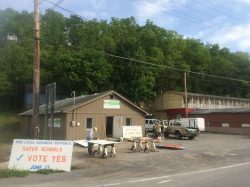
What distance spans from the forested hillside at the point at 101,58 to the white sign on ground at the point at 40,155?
41.4 m

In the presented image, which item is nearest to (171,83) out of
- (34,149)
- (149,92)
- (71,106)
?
(149,92)

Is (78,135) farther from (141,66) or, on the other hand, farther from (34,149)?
(141,66)

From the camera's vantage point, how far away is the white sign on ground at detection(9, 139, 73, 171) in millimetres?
17438

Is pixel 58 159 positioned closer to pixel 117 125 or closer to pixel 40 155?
pixel 40 155

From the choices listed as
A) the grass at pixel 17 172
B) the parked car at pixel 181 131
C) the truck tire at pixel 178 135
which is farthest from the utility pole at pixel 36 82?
the truck tire at pixel 178 135

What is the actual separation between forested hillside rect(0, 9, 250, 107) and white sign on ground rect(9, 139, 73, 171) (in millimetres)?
41437

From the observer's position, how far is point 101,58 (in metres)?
70.8

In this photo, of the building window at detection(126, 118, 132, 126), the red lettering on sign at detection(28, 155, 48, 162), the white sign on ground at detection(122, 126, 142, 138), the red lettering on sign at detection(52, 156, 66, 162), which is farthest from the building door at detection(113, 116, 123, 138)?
the red lettering on sign at detection(28, 155, 48, 162)

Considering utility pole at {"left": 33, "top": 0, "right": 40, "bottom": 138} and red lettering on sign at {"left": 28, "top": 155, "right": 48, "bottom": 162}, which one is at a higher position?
utility pole at {"left": 33, "top": 0, "right": 40, "bottom": 138}

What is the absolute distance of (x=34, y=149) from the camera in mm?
17781

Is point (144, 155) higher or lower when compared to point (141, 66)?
lower

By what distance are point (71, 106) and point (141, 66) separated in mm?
37491

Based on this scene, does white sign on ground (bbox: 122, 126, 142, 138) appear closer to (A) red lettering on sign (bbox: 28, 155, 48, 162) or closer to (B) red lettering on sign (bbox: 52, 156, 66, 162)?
(B) red lettering on sign (bbox: 52, 156, 66, 162)

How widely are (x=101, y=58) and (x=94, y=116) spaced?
33.4 meters
